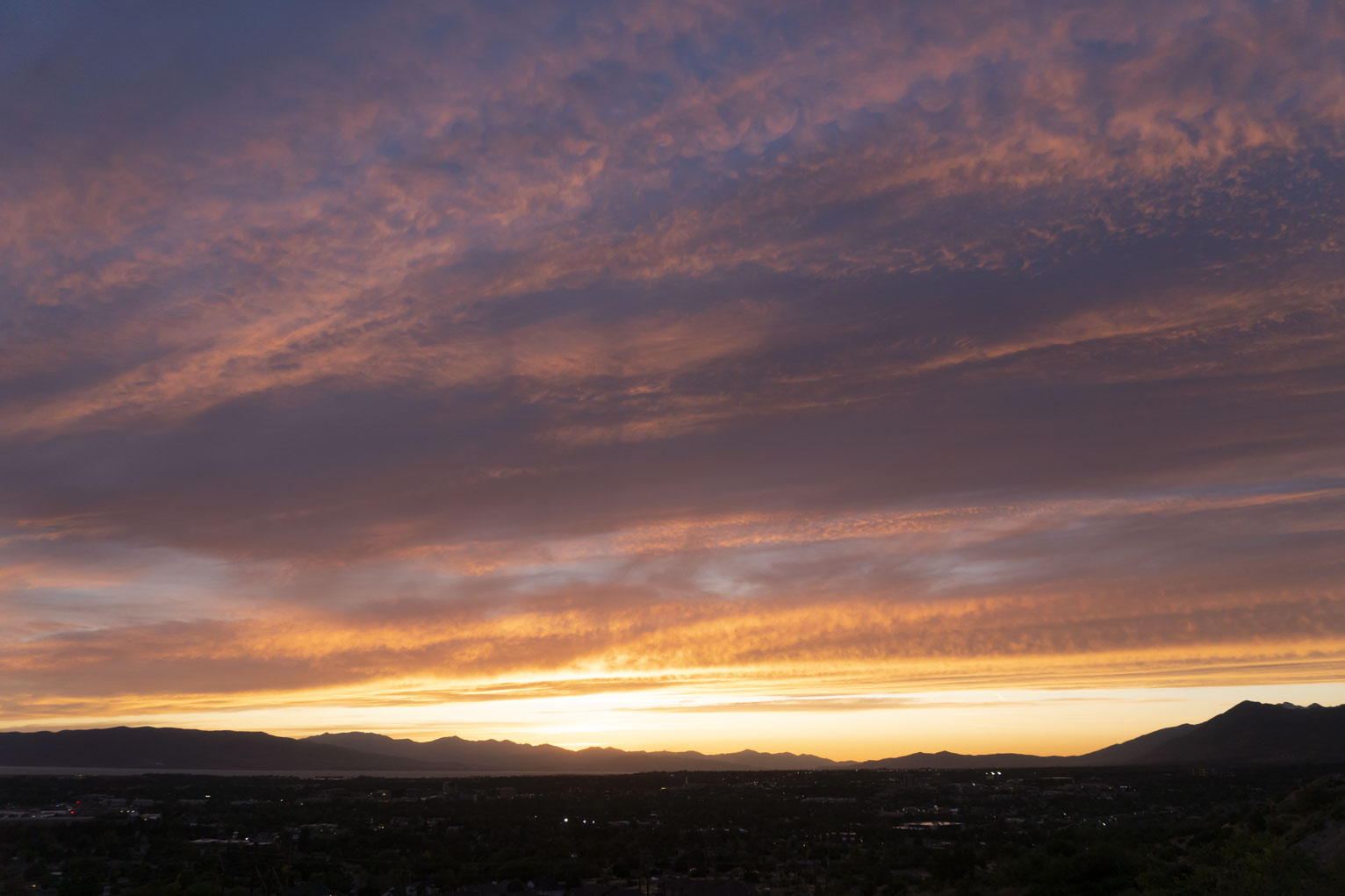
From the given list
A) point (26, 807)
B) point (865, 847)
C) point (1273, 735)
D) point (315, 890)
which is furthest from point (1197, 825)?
point (1273, 735)

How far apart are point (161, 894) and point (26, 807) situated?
66259 millimetres

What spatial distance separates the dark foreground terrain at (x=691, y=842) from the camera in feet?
124

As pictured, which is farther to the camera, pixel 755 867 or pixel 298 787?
pixel 298 787

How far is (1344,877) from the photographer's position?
863 inches

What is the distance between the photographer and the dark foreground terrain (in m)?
37.7

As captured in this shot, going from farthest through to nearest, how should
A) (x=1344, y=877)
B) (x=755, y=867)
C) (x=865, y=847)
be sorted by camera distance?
(x=865, y=847), (x=755, y=867), (x=1344, y=877)

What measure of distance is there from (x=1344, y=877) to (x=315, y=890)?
3842 centimetres

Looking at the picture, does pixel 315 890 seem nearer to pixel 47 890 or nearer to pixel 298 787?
pixel 47 890

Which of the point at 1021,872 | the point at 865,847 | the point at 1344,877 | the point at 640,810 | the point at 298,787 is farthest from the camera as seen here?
the point at 298,787

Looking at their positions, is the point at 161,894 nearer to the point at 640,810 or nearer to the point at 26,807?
the point at 640,810

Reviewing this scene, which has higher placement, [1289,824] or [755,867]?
[1289,824]

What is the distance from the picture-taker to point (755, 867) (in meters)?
51.9

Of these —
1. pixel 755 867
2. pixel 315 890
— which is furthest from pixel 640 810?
pixel 315 890

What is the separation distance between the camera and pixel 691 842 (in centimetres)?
6169
